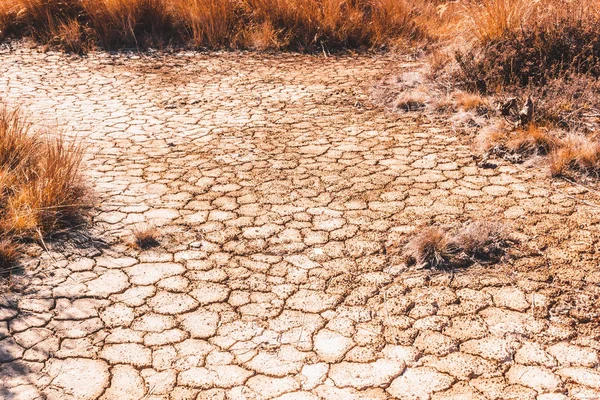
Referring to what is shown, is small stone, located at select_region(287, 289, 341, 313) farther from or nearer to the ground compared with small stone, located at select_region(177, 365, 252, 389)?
nearer to the ground

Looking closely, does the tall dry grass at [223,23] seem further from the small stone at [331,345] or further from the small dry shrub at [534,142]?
the small stone at [331,345]

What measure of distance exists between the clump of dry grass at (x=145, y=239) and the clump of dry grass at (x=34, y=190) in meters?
0.46

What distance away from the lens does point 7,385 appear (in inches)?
107

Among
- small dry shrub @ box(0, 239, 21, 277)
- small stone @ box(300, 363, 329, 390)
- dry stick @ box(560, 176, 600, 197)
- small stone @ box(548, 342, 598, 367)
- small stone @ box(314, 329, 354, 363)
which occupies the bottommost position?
dry stick @ box(560, 176, 600, 197)

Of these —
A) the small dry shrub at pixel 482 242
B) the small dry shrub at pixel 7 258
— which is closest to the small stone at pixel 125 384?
the small dry shrub at pixel 7 258

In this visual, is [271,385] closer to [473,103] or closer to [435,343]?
[435,343]

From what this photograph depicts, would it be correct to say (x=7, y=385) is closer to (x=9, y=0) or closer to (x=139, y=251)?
(x=139, y=251)

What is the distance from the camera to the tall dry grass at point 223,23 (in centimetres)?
857

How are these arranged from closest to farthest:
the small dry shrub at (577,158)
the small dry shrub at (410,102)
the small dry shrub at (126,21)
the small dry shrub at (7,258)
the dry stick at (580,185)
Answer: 1. the small dry shrub at (7,258)
2. the dry stick at (580,185)
3. the small dry shrub at (577,158)
4. the small dry shrub at (410,102)
5. the small dry shrub at (126,21)

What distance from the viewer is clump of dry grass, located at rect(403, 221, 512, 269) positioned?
3559mm

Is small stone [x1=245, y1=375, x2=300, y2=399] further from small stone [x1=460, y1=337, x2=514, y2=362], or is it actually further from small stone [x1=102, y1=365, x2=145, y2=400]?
small stone [x1=460, y1=337, x2=514, y2=362]

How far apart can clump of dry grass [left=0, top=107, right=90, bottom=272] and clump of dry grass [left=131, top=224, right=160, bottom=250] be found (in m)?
0.46

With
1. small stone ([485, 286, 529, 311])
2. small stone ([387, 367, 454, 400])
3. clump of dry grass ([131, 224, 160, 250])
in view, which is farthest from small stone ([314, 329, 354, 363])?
clump of dry grass ([131, 224, 160, 250])

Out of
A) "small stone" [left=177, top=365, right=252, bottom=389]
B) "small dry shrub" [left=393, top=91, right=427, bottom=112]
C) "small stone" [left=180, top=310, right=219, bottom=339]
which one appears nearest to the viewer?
"small stone" [left=177, top=365, right=252, bottom=389]
